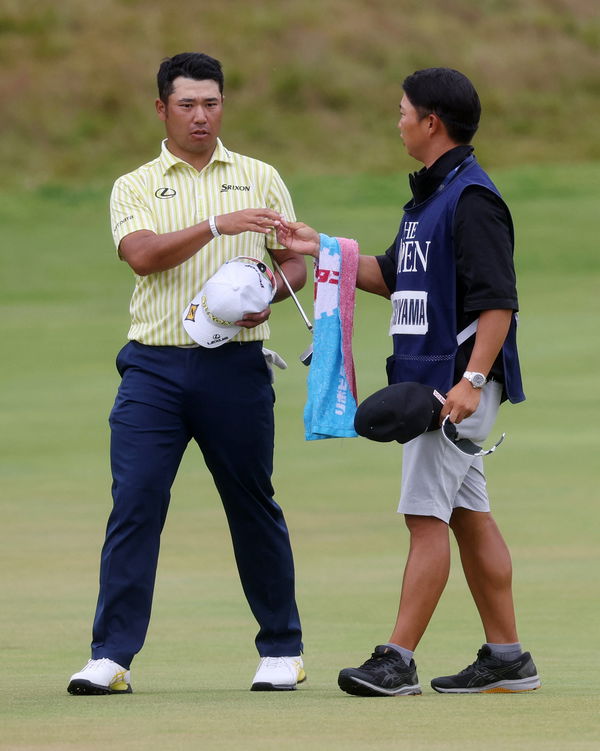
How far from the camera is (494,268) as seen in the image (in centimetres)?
538

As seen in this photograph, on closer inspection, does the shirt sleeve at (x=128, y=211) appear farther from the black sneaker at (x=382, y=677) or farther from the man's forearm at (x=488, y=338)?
the black sneaker at (x=382, y=677)

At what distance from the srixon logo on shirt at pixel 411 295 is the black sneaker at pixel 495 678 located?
100cm

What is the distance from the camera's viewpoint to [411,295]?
5.54m

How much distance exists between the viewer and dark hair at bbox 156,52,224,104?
19.3 ft

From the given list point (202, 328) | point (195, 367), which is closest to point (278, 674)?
point (195, 367)

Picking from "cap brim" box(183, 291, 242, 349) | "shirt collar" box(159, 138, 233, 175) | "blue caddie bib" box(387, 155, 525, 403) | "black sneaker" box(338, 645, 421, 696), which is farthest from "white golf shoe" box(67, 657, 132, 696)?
"shirt collar" box(159, 138, 233, 175)

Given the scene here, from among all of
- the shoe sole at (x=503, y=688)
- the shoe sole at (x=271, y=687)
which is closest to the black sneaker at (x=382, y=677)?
the shoe sole at (x=503, y=688)

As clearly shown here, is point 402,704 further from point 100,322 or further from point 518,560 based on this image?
point 100,322

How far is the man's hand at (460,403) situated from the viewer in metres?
5.39

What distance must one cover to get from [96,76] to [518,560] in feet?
80.4

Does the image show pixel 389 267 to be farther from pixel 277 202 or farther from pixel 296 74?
pixel 296 74

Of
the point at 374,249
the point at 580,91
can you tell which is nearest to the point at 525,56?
the point at 580,91

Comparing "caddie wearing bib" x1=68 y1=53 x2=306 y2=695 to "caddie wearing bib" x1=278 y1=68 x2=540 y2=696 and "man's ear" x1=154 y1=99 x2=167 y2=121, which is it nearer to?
"man's ear" x1=154 y1=99 x2=167 y2=121

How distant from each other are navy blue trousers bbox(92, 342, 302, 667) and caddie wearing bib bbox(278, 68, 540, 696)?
503 mm
